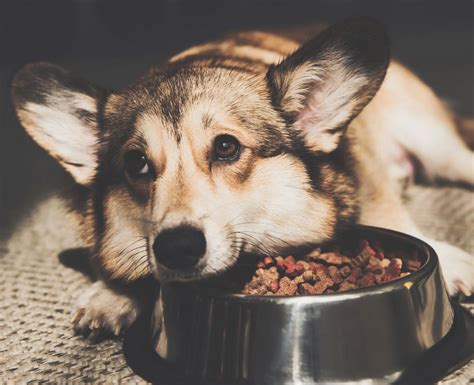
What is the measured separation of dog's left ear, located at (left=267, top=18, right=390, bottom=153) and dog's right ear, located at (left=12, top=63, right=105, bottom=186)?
48cm

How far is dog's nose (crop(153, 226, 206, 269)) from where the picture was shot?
127cm

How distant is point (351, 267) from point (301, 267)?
109 millimetres

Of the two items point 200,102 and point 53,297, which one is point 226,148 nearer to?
point 200,102

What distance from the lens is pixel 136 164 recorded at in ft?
5.06

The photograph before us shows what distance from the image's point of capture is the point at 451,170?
2.47 metres

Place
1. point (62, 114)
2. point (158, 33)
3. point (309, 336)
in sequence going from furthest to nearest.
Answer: point (158, 33), point (62, 114), point (309, 336)

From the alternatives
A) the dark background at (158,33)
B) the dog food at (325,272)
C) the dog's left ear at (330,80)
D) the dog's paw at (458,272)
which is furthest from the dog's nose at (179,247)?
the dark background at (158,33)

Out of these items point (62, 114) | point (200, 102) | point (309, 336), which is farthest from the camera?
point (62, 114)

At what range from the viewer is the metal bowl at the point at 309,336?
1.17 metres

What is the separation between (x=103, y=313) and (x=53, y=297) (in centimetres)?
29

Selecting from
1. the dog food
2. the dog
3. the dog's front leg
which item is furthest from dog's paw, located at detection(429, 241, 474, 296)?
the dog's front leg

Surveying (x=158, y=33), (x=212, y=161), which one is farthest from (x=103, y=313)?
(x=158, y=33)

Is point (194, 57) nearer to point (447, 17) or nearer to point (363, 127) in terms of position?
point (363, 127)

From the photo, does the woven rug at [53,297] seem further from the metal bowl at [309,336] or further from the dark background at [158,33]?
the dark background at [158,33]
